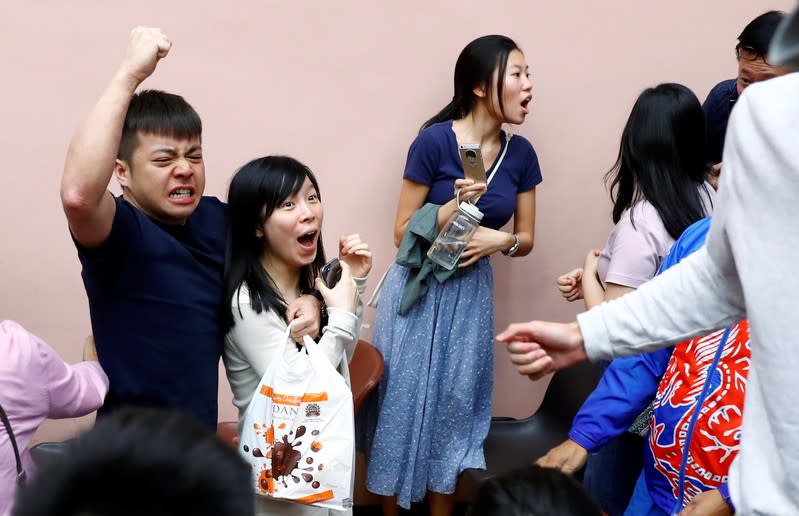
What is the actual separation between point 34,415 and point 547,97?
7.25 ft

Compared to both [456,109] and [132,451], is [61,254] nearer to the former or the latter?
[456,109]

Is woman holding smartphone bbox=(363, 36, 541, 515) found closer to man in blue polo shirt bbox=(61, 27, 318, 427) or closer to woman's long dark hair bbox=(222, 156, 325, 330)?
woman's long dark hair bbox=(222, 156, 325, 330)

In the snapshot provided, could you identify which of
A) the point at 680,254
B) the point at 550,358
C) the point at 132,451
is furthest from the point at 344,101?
the point at 132,451

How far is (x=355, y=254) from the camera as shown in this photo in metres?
2.05

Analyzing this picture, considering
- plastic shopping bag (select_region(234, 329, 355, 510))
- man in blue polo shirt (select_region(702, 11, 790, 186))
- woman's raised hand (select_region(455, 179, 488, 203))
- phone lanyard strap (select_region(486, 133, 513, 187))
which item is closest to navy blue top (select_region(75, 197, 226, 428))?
plastic shopping bag (select_region(234, 329, 355, 510))

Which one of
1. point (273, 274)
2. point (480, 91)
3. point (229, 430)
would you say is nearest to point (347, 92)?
point (480, 91)

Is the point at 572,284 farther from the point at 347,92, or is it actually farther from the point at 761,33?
the point at 347,92

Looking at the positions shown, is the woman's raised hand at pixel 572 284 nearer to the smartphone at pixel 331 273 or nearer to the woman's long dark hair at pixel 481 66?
the woman's long dark hair at pixel 481 66

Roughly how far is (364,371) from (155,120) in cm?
119

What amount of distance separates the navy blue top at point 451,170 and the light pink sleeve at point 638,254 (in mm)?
656

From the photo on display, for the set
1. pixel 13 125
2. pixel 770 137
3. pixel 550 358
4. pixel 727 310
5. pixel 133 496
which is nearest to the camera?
pixel 133 496

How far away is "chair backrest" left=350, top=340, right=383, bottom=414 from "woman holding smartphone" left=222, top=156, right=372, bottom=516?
0.57 m

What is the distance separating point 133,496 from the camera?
68cm

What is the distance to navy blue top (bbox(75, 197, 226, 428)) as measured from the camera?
157 cm
